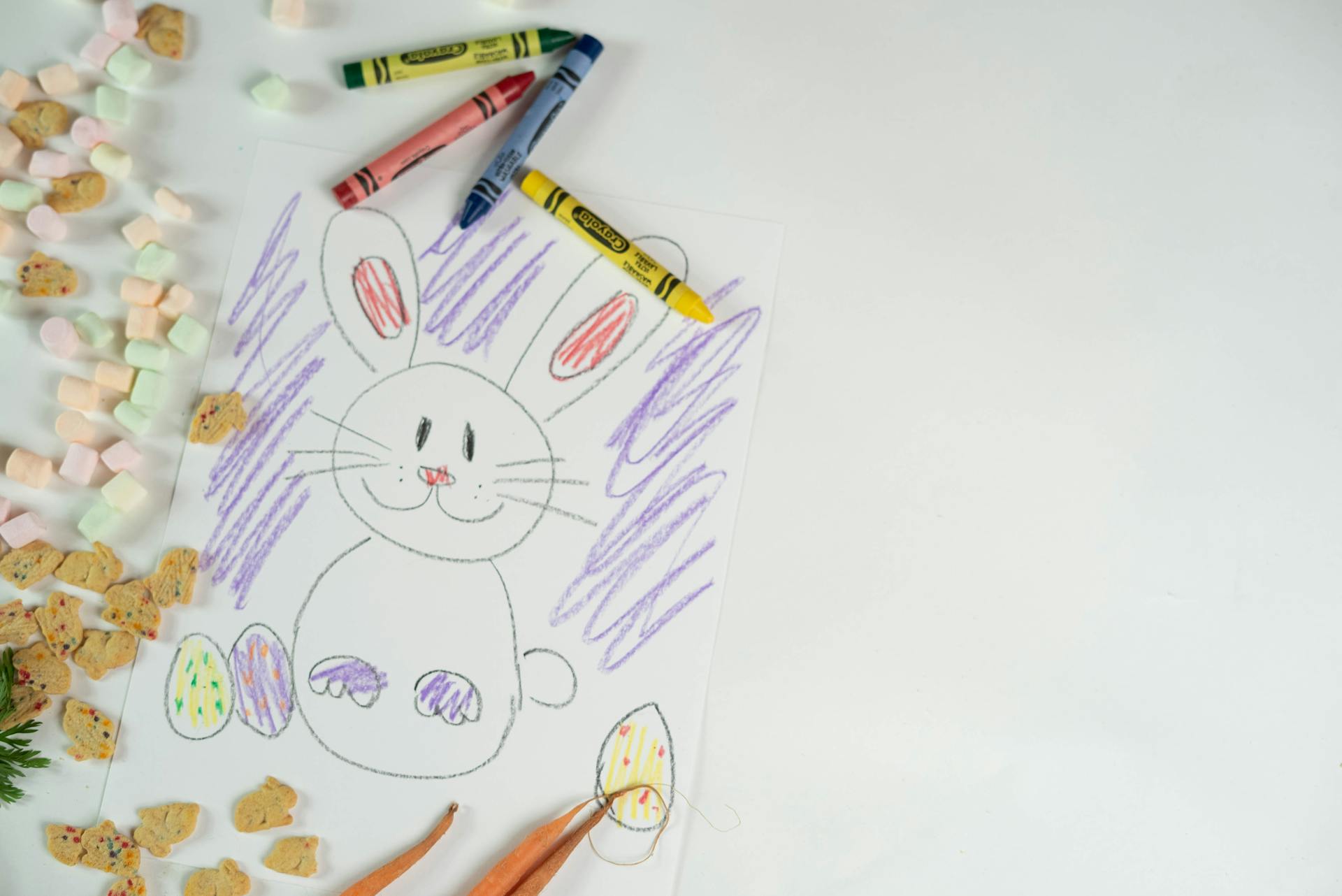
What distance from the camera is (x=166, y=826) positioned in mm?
849

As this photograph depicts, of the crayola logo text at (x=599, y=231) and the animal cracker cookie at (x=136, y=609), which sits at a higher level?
the crayola logo text at (x=599, y=231)

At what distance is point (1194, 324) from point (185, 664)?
3.26 ft

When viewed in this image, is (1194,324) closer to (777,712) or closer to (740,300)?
(740,300)

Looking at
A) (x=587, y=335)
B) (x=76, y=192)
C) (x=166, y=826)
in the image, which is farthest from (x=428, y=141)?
(x=166, y=826)

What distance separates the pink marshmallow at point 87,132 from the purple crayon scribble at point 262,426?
0.60 feet

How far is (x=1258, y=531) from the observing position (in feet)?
2.95

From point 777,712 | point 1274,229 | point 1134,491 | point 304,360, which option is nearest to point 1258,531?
point 1134,491

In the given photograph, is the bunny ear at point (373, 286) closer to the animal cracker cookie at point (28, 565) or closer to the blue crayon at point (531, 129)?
the blue crayon at point (531, 129)

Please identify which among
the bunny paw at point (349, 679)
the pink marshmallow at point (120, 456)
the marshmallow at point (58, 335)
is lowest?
the bunny paw at point (349, 679)

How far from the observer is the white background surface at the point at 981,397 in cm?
87

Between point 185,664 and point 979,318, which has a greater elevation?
point 979,318

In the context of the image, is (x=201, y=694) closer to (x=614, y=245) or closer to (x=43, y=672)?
(x=43, y=672)

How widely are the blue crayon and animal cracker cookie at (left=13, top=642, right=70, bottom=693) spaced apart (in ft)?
1.78

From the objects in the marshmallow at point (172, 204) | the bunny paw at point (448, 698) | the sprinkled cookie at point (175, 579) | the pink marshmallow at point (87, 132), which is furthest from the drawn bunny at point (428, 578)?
the pink marshmallow at point (87, 132)
